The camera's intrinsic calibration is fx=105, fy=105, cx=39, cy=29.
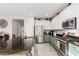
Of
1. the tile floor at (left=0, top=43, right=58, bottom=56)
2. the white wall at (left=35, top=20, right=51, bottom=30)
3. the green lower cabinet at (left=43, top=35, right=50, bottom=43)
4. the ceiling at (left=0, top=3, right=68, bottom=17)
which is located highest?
the ceiling at (left=0, top=3, right=68, bottom=17)

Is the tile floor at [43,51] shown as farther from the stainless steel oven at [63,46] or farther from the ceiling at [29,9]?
the ceiling at [29,9]

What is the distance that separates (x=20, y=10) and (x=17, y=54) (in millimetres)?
398

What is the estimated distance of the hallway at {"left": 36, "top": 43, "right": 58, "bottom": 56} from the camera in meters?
0.98

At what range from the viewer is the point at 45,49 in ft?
3.50

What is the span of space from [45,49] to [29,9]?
43 centimetres

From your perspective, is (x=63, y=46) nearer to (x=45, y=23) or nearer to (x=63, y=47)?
(x=63, y=47)

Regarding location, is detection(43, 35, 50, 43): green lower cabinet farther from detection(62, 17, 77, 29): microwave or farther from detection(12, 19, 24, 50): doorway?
detection(62, 17, 77, 29): microwave

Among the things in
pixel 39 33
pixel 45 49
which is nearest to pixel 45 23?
pixel 39 33

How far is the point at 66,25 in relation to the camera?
1455mm

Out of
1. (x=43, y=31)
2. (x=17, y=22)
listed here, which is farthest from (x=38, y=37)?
(x=17, y=22)

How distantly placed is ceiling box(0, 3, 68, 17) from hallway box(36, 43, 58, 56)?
0.30 meters

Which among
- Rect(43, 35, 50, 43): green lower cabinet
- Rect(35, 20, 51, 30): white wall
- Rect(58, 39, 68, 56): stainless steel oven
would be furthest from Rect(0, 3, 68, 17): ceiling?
Rect(58, 39, 68, 56): stainless steel oven

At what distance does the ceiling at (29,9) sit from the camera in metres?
0.92

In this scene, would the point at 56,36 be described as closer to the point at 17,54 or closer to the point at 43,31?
the point at 43,31
